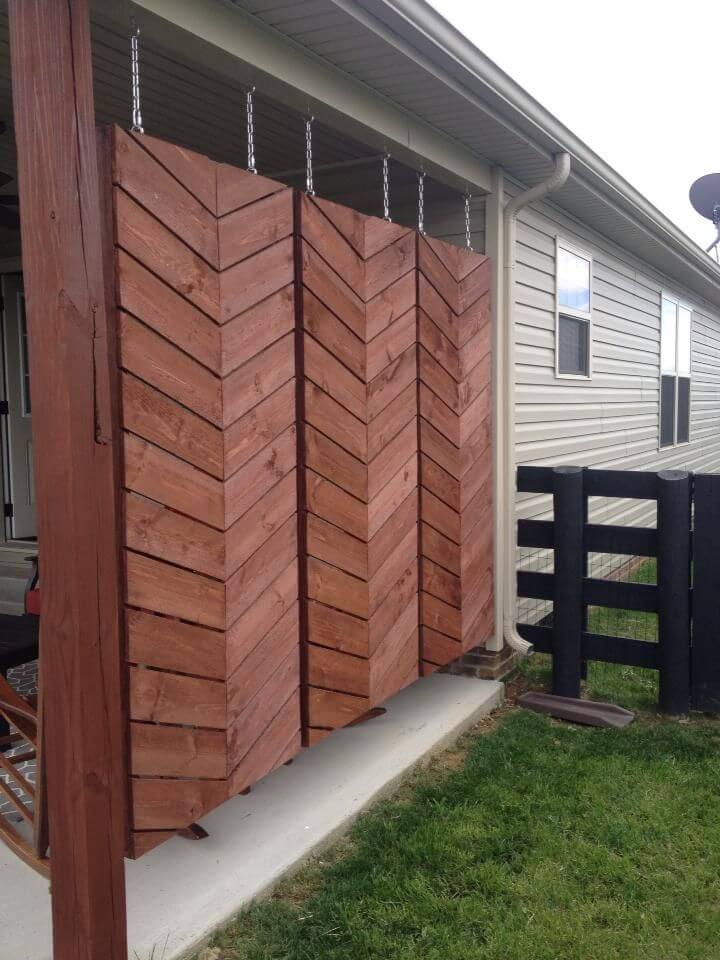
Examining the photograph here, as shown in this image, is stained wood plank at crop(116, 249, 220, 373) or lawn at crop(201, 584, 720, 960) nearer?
stained wood plank at crop(116, 249, 220, 373)

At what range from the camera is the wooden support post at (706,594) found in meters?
4.46

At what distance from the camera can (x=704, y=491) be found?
14.8ft

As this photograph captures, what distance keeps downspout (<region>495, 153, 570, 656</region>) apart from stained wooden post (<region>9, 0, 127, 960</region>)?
305 cm

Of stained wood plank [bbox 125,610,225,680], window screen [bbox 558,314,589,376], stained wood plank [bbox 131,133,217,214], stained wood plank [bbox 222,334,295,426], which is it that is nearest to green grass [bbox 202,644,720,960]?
stained wood plank [bbox 125,610,225,680]

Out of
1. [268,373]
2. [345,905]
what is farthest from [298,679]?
[268,373]

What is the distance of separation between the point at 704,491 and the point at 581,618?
0.98 meters

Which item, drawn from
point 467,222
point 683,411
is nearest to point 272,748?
point 467,222

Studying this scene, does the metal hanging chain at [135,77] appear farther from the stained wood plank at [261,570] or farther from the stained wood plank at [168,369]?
the stained wood plank at [261,570]

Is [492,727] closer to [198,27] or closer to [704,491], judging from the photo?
[704,491]

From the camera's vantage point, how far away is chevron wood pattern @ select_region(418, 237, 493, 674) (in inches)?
164

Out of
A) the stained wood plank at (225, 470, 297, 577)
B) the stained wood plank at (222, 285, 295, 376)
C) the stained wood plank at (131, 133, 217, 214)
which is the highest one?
the stained wood plank at (131, 133, 217, 214)

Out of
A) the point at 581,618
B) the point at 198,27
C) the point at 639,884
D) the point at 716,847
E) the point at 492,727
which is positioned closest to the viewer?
the point at 198,27

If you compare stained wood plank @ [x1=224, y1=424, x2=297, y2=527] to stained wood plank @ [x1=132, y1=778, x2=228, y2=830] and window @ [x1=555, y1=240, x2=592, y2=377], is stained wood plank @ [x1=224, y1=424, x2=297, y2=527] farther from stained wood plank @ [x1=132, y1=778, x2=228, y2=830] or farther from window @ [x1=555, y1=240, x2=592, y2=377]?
window @ [x1=555, y1=240, x2=592, y2=377]

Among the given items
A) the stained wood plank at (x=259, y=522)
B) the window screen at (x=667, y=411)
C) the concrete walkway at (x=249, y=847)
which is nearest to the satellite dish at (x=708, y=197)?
the window screen at (x=667, y=411)
